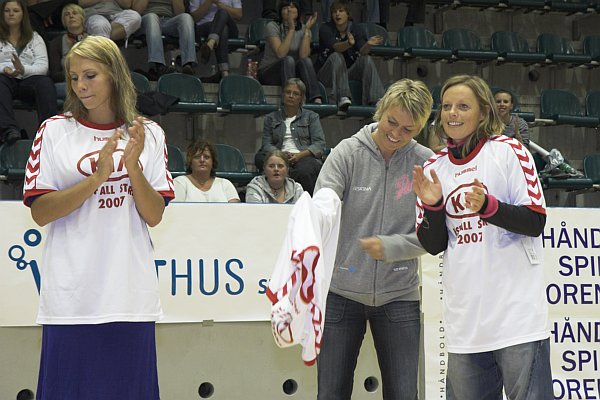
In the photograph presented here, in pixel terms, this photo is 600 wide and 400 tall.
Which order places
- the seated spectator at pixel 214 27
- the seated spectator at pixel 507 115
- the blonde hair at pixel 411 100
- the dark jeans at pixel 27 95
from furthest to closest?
the seated spectator at pixel 214 27 → the seated spectator at pixel 507 115 → the dark jeans at pixel 27 95 → the blonde hair at pixel 411 100

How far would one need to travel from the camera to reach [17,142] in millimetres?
7219

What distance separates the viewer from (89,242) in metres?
2.69

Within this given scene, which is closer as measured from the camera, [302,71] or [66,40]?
[66,40]

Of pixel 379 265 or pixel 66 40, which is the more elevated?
pixel 66 40

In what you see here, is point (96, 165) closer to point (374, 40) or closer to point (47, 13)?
point (47, 13)

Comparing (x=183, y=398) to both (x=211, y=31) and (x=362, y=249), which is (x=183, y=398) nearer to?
(x=362, y=249)

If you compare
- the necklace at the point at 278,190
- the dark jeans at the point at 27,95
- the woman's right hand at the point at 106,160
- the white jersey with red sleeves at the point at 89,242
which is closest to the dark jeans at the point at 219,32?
the dark jeans at the point at 27,95

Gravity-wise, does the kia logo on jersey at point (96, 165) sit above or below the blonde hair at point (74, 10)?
below

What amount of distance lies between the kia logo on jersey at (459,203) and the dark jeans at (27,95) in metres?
4.88

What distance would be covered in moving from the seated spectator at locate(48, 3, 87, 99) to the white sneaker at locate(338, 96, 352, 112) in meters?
2.83

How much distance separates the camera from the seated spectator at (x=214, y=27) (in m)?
8.84

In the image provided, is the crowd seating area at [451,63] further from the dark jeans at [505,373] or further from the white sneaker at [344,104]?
the dark jeans at [505,373]

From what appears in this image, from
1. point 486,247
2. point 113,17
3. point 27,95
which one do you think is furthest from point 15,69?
point 486,247

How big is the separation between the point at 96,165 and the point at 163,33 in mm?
6310
